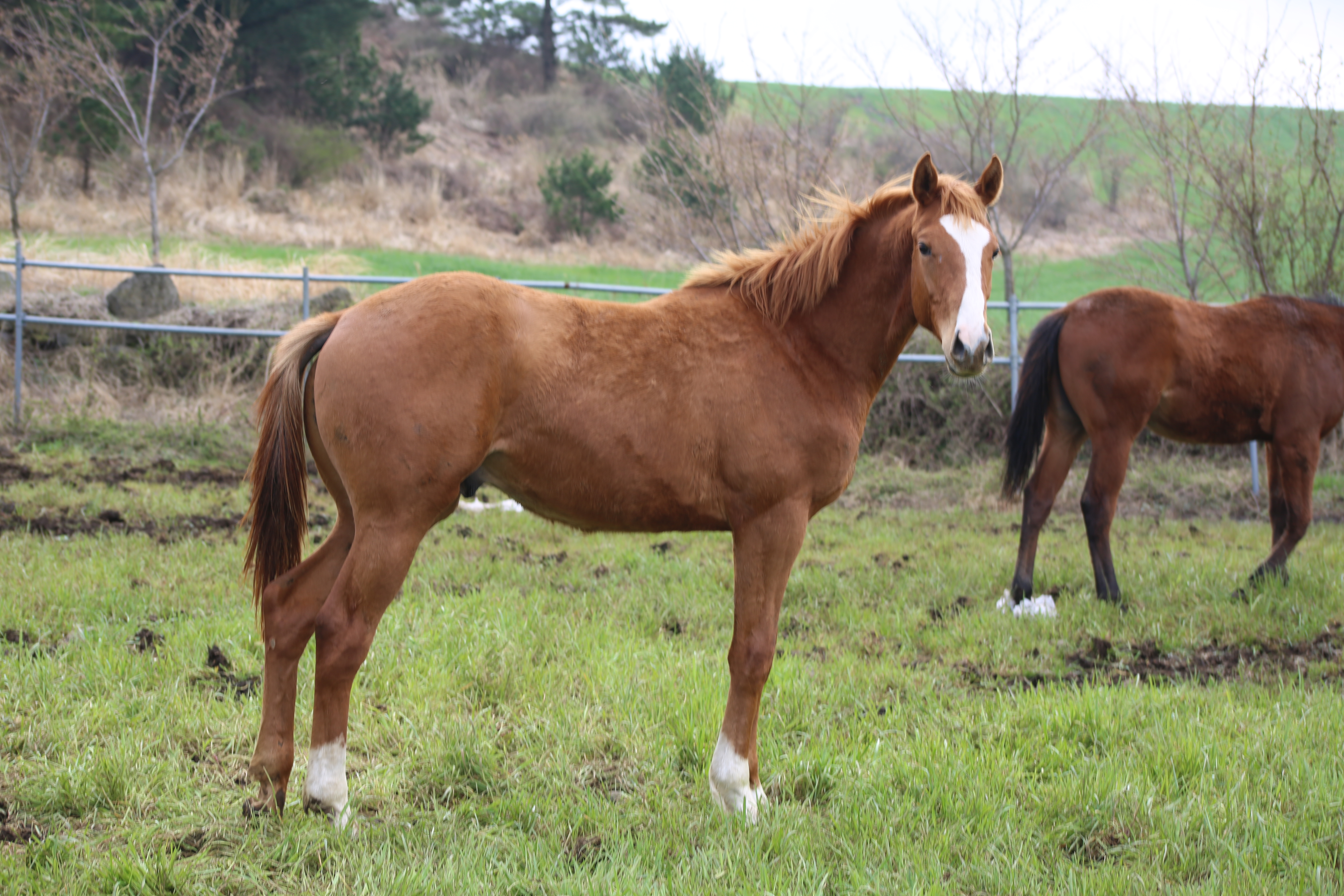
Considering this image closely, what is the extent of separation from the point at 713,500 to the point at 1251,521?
703 cm

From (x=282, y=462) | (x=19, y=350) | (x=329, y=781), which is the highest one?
(x=282, y=462)

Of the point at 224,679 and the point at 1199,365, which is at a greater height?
the point at 1199,365

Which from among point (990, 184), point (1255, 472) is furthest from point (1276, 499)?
point (990, 184)

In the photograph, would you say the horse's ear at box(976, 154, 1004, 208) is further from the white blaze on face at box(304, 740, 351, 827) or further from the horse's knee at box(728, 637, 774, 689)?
the white blaze on face at box(304, 740, 351, 827)

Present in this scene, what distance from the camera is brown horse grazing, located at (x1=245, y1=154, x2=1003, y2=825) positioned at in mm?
2566

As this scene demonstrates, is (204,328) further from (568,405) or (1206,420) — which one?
(1206,420)

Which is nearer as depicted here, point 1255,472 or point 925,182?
point 925,182

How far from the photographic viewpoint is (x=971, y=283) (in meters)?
2.71

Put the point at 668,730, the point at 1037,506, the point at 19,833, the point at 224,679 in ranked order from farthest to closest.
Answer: the point at 1037,506
the point at 224,679
the point at 668,730
the point at 19,833

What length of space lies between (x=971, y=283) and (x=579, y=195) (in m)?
22.7

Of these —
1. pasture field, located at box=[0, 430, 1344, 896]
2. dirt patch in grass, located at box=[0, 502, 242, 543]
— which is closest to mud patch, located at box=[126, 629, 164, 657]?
pasture field, located at box=[0, 430, 1344, 896]

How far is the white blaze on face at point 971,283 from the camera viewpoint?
2611 mm

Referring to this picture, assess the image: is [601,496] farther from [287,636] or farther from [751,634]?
[287,636]

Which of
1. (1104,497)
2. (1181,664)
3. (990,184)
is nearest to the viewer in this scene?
(990,184)
